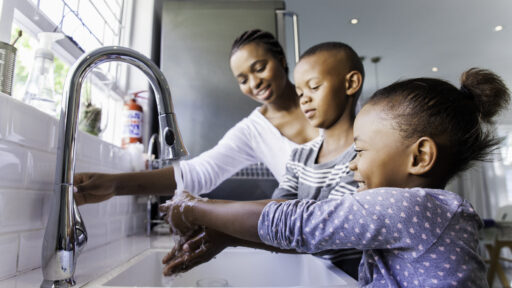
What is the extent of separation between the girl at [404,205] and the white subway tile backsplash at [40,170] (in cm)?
28

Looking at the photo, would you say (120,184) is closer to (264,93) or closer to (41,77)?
(41,77)

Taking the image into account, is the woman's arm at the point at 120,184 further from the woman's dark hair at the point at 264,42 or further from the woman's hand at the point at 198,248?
the woman's dark hair at the point at 264,42

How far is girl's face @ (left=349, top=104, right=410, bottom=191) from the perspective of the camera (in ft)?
1.98

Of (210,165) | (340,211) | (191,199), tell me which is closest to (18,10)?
(191,199)

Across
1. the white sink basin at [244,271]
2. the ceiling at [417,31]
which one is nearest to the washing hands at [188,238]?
the white sink basin at [244,271]

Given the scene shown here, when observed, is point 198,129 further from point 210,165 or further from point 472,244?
point 472,244

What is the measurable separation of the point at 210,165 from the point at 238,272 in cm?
49

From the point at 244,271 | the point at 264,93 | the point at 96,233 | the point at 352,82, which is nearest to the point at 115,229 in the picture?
the point at 96,233

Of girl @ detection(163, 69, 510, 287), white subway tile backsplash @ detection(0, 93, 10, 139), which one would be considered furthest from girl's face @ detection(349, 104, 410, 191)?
white subway tile backsplash @ detection(0, 93, 10, 139)

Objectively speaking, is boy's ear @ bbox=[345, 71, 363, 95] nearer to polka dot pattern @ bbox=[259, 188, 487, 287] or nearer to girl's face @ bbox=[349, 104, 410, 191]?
girl's face @ bbox=[349, 104, 410, 191]

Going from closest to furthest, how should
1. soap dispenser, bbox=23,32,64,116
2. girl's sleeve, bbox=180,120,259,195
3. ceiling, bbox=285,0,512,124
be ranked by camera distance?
soap dispenser, bbox=23,32,64,116
girl's sleeve, bbox=180,120,259,195
ceiling, bbox=285,0,512,124

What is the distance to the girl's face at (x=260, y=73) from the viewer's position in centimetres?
147

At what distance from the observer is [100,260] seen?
0.82m

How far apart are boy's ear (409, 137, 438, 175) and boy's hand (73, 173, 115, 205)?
0.72 meters
